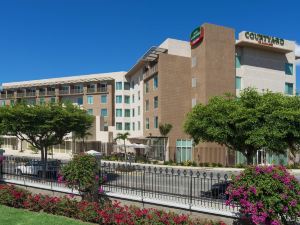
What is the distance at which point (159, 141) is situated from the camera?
46.7 metres

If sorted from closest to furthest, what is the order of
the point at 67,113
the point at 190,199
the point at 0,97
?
the point at 190,199
the point at 67,113
the point at 0,97

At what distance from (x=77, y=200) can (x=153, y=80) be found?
34844 mm

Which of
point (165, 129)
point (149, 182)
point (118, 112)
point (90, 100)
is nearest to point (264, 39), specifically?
point (165, 129)

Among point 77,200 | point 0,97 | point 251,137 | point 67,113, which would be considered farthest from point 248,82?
point 0,97

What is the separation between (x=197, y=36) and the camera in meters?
44.1

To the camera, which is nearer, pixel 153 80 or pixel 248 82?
pixel 248 82

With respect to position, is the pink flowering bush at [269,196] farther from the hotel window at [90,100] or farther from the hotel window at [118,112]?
the hotel window at [90,100]

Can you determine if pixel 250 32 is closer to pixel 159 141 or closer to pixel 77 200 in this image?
pixel 159 141

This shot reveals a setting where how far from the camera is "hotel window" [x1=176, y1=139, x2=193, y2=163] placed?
1742 inches

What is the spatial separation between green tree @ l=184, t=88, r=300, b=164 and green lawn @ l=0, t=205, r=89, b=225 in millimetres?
8022

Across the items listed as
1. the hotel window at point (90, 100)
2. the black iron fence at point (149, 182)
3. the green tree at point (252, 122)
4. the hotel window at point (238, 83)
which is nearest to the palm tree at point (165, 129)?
the hotel window at point (238, 83)

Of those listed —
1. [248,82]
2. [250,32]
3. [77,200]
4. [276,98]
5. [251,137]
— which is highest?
[250,32]

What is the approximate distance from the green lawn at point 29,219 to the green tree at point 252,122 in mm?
8022

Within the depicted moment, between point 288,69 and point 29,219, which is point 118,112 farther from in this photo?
point 29,219
